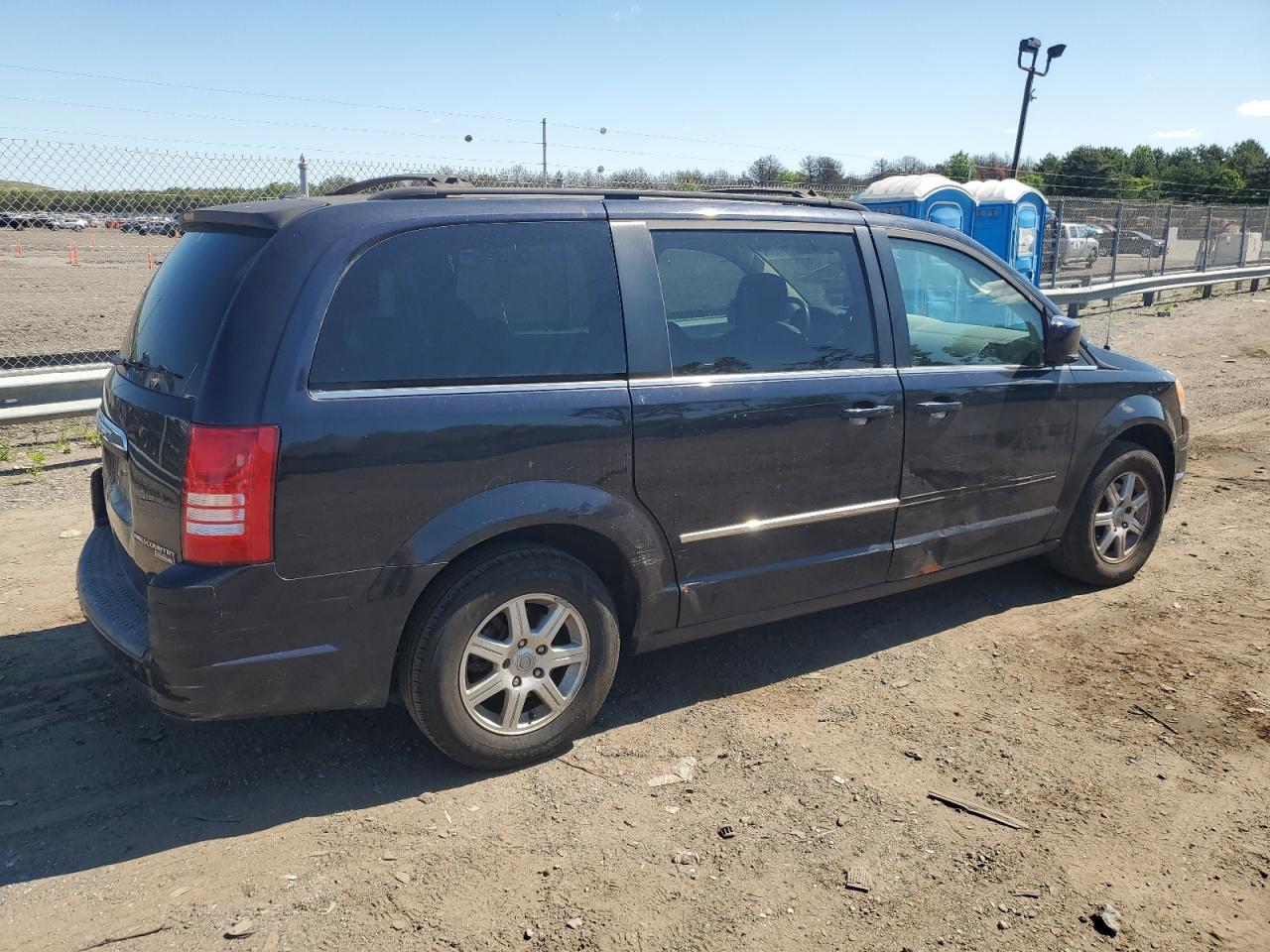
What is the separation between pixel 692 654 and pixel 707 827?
134 cm

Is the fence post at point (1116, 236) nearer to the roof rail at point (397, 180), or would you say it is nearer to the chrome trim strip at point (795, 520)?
the chrome trim strip at point (795, 520)

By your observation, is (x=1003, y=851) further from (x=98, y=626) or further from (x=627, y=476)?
(x=98, y=626)

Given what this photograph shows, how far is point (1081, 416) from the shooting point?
4855 millimetres

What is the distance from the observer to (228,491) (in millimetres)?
2883

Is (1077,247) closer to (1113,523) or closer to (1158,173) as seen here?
(1113,523)

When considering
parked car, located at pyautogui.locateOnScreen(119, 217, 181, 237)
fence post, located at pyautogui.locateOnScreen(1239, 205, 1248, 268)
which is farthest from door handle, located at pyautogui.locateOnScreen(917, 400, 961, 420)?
fence post, located at pyautogui.locateOnScreen(1239, 205, 1248, 268)

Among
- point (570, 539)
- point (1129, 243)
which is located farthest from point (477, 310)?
point (1129, 243)

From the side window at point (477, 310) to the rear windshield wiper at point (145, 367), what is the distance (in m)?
0.53

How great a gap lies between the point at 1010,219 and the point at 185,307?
42.0ft

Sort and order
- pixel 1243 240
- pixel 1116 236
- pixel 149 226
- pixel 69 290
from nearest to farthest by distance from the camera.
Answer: pixel 149 226, pixel 1116 236, pixel 69 290, pixel 1243 240

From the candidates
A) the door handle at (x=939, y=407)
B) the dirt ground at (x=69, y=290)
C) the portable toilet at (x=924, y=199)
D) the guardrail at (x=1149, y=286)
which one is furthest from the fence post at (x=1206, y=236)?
the door handle at (x=939, y=407)

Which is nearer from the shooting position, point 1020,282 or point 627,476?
point 627,476

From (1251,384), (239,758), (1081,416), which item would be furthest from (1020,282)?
(1251,384)

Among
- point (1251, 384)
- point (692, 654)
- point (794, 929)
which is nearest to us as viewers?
point (794, 929)
